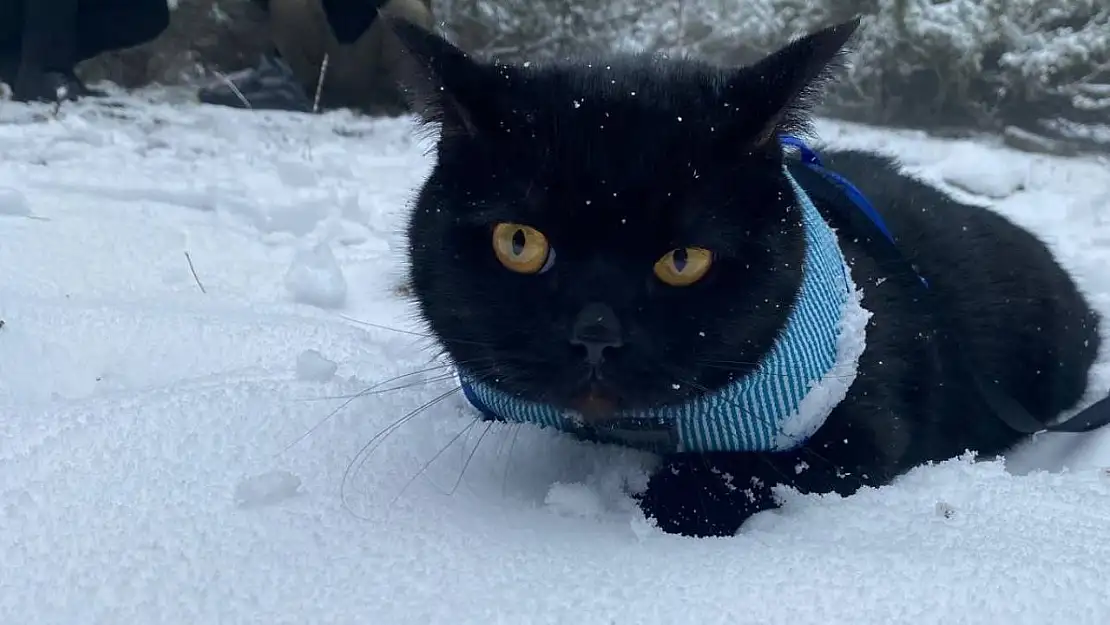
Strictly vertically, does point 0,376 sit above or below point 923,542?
below

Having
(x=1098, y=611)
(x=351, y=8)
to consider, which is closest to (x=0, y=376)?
(x=1098, y=611)

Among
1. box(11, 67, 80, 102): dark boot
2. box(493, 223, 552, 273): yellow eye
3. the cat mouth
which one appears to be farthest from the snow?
box(11, 67, 80, 102): dark boot

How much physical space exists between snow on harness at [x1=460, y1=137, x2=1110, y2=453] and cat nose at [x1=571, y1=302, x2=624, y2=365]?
0.36ft

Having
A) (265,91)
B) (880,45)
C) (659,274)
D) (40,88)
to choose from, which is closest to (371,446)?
(659,274)

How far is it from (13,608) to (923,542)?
2.86 feet

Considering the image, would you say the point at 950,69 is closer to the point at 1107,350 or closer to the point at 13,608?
the point at 1107,350

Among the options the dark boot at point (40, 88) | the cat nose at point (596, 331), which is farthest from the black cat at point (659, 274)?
the dark boot at point (40, 88)

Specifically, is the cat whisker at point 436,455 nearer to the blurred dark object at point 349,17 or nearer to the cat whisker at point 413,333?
the cat whisker at point 413,333

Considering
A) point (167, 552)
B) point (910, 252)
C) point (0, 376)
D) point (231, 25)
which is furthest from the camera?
point (231, 25)

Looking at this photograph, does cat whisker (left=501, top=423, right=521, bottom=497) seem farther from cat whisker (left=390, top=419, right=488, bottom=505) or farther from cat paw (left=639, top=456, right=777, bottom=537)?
cat paw (left=639, top=456, right=777, bottom=537)

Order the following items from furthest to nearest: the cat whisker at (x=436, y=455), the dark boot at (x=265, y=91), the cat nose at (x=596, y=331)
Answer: the dark boot at (x=265, y=91), the cat whisker at (x=436, y=455), the cat nose at (x=596, y=331)

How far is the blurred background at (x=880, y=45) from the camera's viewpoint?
5254 millimetres

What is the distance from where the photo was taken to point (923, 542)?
95 cm

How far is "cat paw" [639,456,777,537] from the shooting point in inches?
43.4
